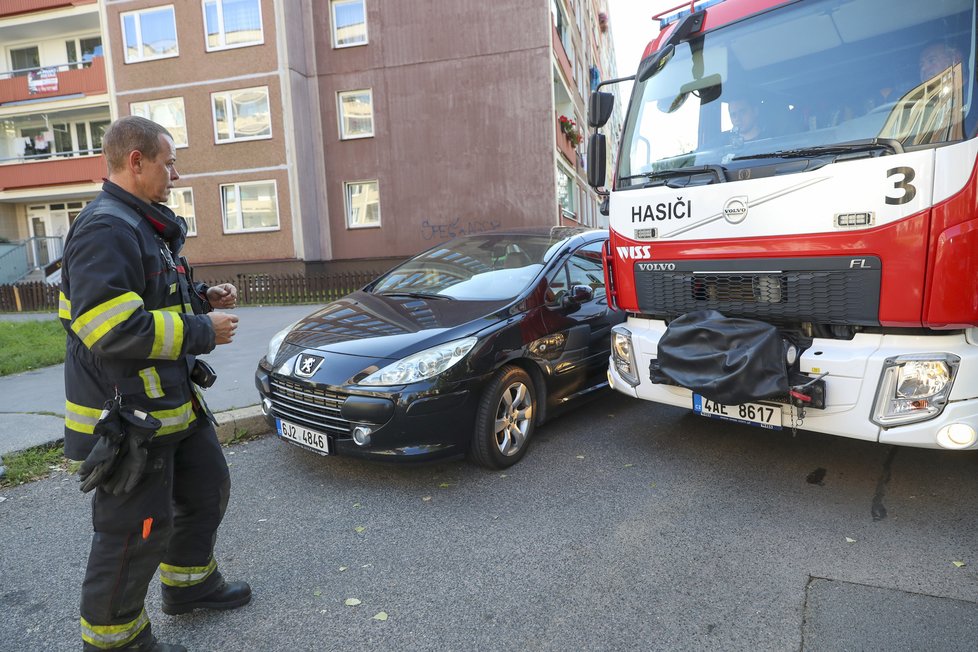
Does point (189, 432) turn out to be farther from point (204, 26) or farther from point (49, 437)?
point (204, 26)

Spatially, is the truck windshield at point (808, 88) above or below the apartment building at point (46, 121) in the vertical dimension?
below

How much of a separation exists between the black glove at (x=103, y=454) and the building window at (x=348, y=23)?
60.6 ft

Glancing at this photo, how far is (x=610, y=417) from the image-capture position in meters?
5.25

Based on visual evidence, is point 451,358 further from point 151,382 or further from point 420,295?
point 151,382

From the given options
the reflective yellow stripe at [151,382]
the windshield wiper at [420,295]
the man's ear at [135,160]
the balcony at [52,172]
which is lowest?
the windshield wiper at [420,295]

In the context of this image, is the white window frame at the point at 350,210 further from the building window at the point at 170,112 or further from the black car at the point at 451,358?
the black car at the point at 451,358

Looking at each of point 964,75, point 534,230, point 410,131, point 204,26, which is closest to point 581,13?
point 410,131

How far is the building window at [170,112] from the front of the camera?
19094mm

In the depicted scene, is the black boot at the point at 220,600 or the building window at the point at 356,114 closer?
the black boot at the point at 220,600

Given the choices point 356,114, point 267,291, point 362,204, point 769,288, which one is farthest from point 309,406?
point 356,114

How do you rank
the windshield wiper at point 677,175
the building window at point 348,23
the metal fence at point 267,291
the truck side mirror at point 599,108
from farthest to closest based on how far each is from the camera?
the building window at point 348,23
the metal fence at point 267,291
the truck side mirror at point 599,108
the windshield wiper at point 677,175

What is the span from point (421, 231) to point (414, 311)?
14107 millimetres

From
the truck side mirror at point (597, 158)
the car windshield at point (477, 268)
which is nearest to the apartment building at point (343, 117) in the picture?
the car windshield at point (477, 268)

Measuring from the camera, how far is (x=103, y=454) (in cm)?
205
